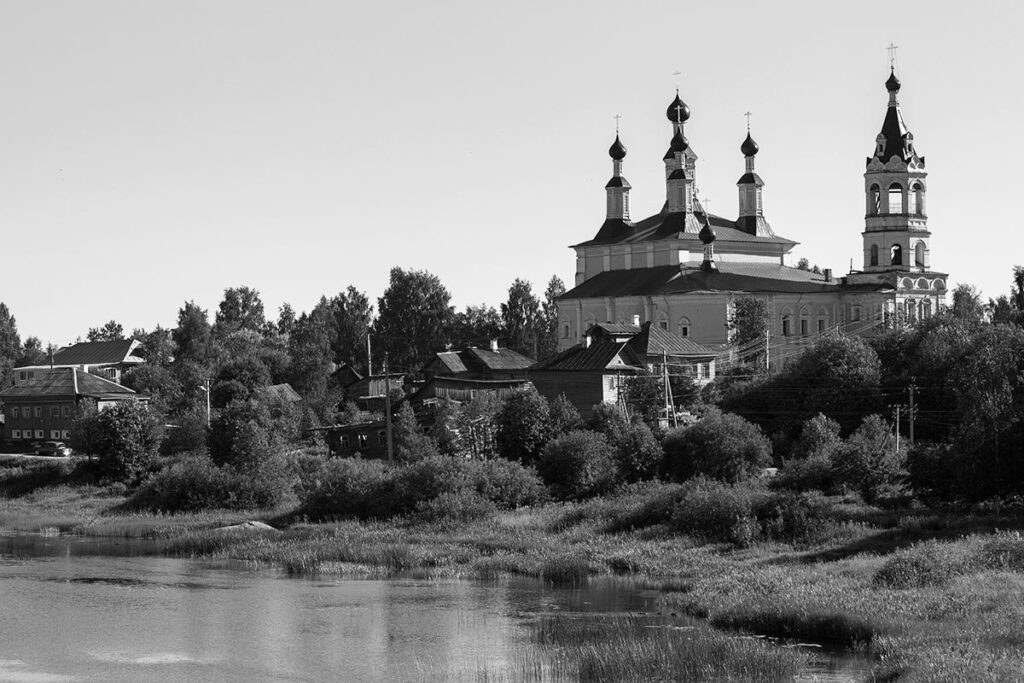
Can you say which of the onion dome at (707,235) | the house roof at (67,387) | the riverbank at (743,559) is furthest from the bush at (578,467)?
the onion dome at (707,235)

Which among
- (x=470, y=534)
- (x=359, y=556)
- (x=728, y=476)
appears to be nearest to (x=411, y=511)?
(x=470, y=534)

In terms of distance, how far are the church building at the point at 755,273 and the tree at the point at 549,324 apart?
50.6 feet

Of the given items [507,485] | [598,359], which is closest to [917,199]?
[598,359]

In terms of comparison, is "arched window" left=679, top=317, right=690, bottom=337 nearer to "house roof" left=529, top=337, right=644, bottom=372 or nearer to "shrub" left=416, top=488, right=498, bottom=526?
"house roof" left=529, top=337, right=644, bottom=372

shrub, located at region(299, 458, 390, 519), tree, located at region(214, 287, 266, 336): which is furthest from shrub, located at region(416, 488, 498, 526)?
tree, located at region(214, 287, 266, 336)

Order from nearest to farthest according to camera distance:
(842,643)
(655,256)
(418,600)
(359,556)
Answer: (842,643) → (418,600) → (359,556) → (655,256)

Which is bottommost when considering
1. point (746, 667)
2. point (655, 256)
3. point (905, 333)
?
point (746, 667)

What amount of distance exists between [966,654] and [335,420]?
43592 millimetres

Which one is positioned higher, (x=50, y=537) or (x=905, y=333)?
(x=905, y=333)

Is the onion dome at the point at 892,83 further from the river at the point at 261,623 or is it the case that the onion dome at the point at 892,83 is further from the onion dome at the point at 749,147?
the river at the point at 261,623

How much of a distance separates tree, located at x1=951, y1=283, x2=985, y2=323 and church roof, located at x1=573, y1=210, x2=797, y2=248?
8.67 metres

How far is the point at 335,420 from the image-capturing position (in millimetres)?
63094

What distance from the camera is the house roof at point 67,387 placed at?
6438cm

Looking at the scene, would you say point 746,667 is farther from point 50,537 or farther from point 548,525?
point 50,537
